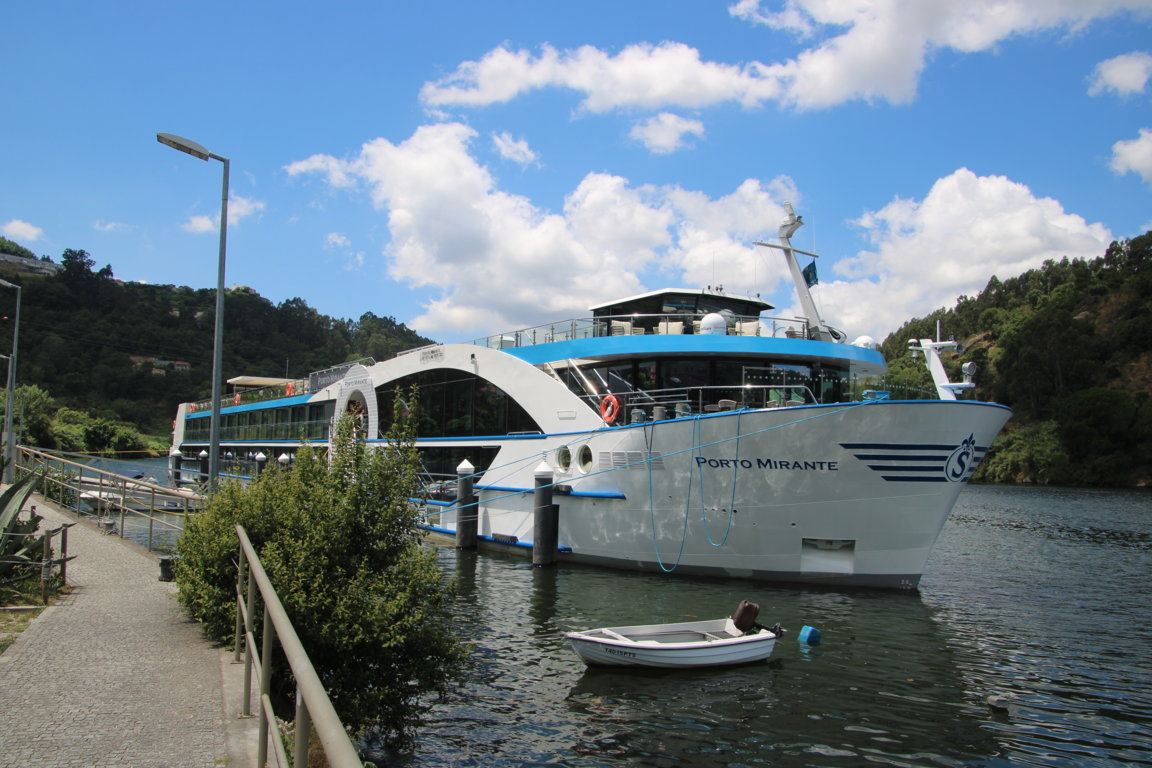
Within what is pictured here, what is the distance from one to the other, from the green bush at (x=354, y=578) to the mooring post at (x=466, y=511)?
42.5ft

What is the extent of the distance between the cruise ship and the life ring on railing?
0.03 meters

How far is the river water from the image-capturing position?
773 cm

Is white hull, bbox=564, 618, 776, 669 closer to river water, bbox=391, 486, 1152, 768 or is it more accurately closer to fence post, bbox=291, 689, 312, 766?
river water, bbox=391, 486, 1152, 768

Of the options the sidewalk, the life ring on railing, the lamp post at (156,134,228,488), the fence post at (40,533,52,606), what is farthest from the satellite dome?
the fence post at (40,533,52,606)

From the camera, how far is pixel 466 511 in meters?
20.5

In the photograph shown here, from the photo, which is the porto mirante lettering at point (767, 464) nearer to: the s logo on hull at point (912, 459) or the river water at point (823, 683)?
the s logo on hull at point (912, 459)

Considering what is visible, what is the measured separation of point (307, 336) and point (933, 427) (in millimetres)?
128684

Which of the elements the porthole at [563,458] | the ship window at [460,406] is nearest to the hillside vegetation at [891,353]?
the porthole at [563,458]

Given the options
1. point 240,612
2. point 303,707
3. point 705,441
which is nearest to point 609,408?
point 705,441

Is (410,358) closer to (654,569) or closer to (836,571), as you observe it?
(654,569)

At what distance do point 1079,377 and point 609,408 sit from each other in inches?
2561

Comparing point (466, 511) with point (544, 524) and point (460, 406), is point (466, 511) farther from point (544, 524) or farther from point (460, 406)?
point (544, 524)

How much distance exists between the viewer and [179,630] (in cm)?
732

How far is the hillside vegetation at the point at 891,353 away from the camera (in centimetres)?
5903
